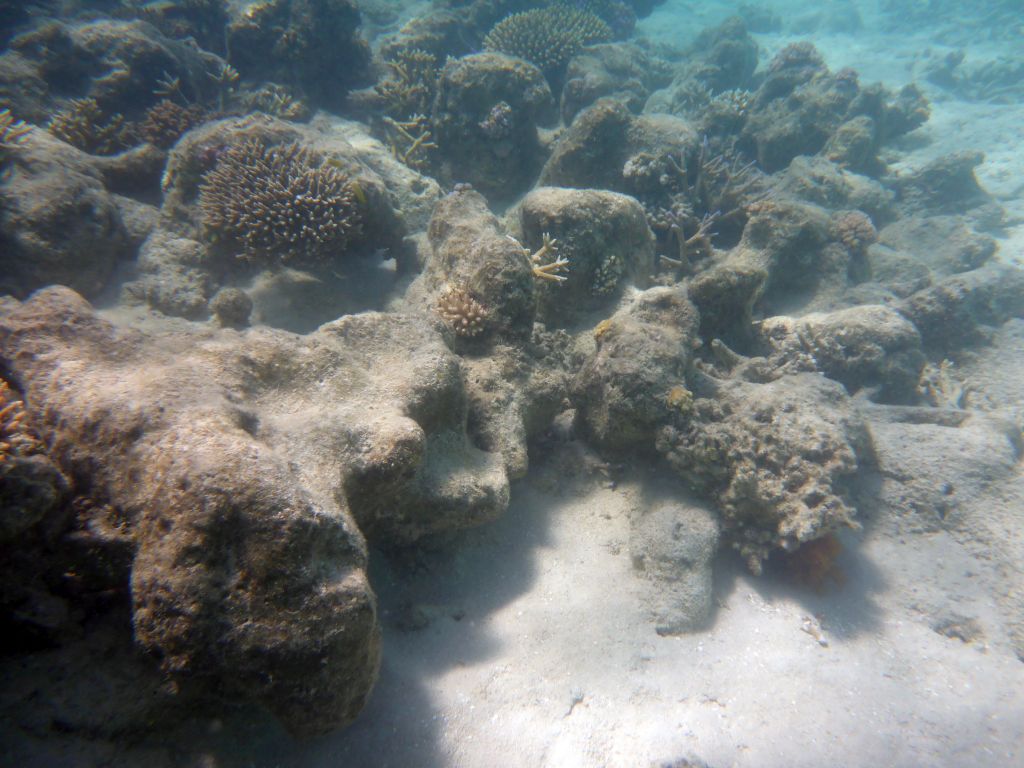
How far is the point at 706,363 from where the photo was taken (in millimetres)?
5965

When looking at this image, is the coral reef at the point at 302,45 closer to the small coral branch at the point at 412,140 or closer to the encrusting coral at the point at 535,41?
the small coral branch at the point at 412,140

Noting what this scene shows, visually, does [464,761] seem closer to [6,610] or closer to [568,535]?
[568,535]

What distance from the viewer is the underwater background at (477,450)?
2.45 m

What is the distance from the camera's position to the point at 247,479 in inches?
90.8

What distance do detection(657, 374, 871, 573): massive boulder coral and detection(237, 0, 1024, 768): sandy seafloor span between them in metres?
0.53

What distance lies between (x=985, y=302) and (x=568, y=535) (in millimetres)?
7615

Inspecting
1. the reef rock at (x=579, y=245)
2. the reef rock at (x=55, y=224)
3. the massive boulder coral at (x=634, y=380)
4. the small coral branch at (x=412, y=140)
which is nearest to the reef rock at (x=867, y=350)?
the massive boulder coral at (x=634, y=380)

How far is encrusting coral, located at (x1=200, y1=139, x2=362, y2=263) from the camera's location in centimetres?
571

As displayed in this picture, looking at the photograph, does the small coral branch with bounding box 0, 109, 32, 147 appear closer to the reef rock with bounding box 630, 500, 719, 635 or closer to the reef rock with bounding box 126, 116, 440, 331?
the reef rock with bounding box 126, 116, 440, 331

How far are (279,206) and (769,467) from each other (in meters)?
6.17

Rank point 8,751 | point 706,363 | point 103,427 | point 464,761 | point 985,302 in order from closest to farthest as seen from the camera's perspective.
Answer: point 8,751 → point 103,427 → point 464,761 → point 706,363 → point 985,302

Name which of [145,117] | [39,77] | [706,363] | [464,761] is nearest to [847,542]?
[706,363]

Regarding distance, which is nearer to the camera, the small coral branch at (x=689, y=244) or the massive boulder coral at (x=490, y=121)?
the small coral branch at (x=689, y=244)

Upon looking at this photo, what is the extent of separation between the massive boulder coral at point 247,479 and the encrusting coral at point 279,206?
2496 mm
